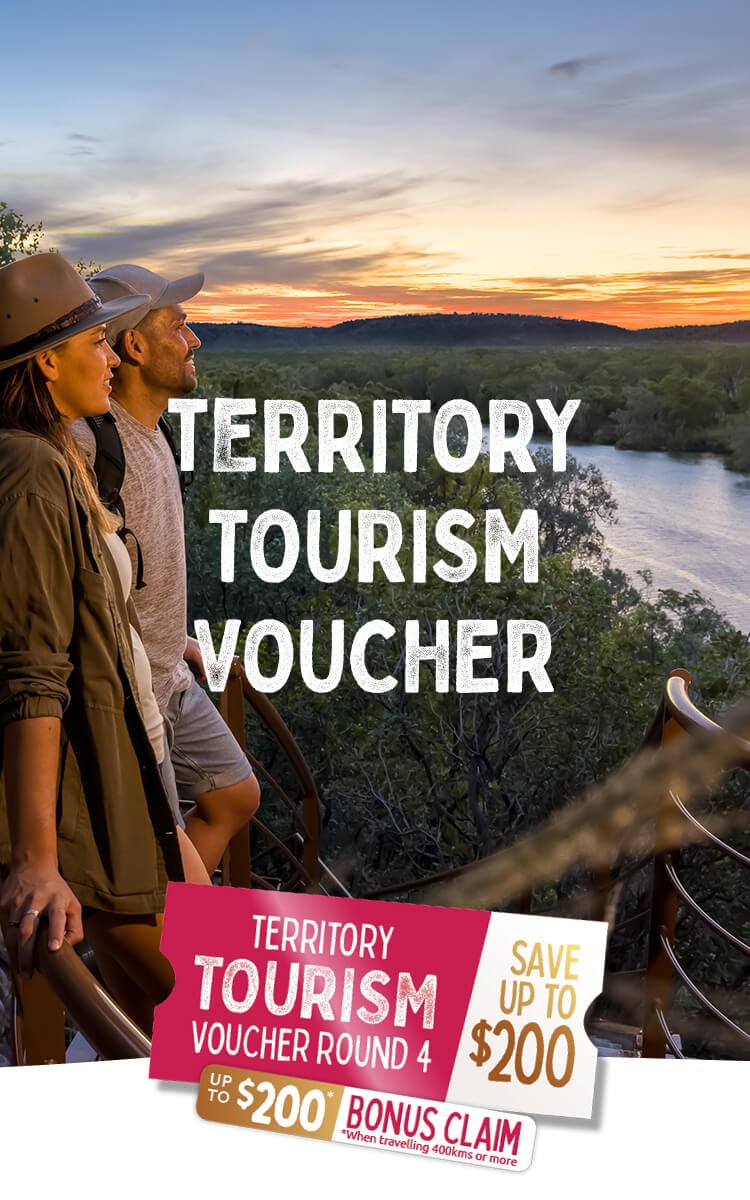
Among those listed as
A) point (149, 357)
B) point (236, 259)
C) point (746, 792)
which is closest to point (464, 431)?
point (236, 259)

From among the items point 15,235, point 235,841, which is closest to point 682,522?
point 15,235

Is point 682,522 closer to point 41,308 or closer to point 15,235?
point 15,235

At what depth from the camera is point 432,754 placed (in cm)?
1222

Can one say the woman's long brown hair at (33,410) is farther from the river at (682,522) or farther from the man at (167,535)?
the river at (682,522)

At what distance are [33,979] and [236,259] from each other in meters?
14.9

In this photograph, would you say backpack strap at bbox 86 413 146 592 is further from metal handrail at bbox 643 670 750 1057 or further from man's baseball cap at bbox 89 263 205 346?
metal handrail at bbox 643 670 750 1057

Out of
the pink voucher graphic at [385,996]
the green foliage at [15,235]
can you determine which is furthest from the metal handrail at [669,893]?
the green foliage at [15,235]

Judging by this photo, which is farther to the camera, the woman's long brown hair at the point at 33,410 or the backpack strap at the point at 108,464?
the backpack strap at the point at 108,464

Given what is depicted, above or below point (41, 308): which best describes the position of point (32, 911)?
below

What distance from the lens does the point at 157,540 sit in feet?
5.90

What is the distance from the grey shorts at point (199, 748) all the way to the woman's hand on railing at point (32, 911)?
778 millimetres

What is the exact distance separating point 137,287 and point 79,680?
88 centimetres

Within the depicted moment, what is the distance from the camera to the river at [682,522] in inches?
730

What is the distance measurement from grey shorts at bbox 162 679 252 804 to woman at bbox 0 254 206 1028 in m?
0.51
